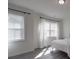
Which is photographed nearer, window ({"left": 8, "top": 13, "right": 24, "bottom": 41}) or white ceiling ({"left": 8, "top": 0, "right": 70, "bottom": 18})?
white ceiling ({"left": 8, "top": 0, "right": 70, "bottom": 18})

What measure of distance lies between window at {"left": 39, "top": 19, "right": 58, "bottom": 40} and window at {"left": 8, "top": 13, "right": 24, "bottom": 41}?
1.75 m

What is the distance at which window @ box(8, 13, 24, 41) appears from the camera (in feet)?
12.5

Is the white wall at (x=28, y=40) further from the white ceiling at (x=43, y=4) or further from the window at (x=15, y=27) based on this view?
the white ceiling at (x=43, y=4)

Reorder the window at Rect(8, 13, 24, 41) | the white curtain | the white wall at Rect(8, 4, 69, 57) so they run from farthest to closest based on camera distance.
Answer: the white curtain → the white wall at Rect(8, 4, 69, 57) → the window at Rect(8, 13, 24, 41)

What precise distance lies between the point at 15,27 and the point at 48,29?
3.17 meters

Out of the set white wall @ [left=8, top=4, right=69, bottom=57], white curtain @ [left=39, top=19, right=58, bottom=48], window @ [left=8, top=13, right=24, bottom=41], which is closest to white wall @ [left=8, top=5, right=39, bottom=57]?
white wall @ [left=8, top=4, right=69, bottom=57]

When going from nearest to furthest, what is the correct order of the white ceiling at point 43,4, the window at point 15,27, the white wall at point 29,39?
1. the white ceiling at point 43,4
2. the window at point 15,27
3. the white wall at point 29,39

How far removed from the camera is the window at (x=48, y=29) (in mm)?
5817

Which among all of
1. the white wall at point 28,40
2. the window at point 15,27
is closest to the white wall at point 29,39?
the white wall at point 28,40

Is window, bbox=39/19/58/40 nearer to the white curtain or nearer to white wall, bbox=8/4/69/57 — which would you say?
the white curtain

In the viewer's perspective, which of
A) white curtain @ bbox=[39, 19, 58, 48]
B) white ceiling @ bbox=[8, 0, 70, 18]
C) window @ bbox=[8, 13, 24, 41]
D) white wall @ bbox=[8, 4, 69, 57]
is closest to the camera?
white ceiling @ bbox=[8, 0, 70, 18]

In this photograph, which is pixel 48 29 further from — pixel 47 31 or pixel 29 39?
pixel 29 39
